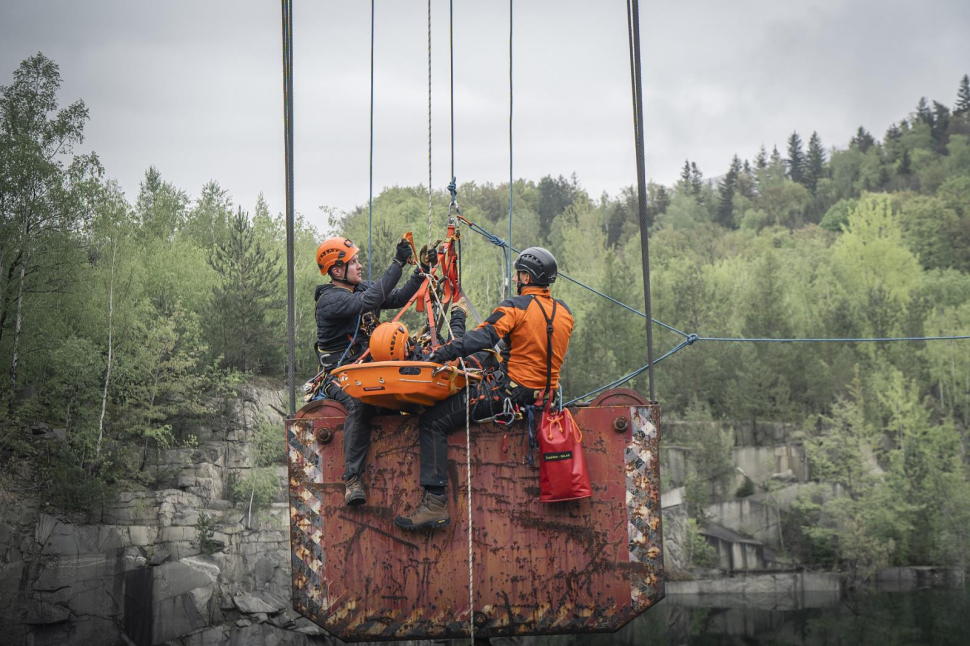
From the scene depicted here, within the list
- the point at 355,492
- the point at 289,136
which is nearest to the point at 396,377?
the point at 355,492

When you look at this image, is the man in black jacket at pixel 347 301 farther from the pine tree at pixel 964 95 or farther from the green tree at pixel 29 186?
the pine tree at pixel 964 95

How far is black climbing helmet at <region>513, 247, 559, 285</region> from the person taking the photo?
657cm

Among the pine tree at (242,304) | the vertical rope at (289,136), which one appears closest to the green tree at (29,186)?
the pine tree at (242,304)

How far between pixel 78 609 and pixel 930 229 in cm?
6579

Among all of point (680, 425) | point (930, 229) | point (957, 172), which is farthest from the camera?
point (957, 172)

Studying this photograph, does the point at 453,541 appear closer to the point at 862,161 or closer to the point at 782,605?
the point at 782,605

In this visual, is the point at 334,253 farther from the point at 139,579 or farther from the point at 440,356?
the point at 139,579

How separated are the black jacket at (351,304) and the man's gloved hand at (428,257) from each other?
8 centimetres

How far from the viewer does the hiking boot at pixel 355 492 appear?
21.0 feet

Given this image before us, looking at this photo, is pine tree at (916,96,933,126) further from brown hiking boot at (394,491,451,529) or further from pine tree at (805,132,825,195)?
brown hiking boot at (394,491,451,529)

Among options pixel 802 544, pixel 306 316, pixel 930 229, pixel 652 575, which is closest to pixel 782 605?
pixel 802 544

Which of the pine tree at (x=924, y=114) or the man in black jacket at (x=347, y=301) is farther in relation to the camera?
the pine tree at (x=924, y=114)

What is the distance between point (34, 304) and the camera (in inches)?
1374

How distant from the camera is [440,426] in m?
6.44
